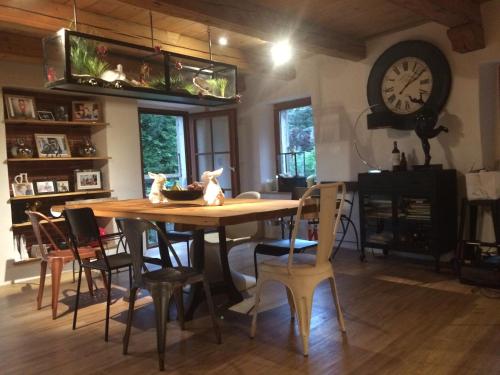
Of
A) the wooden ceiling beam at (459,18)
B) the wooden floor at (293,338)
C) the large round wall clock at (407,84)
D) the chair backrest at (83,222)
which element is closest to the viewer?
the wooden floor at (293,338)

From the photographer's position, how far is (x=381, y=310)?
2.87 m

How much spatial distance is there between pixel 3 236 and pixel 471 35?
4.70m

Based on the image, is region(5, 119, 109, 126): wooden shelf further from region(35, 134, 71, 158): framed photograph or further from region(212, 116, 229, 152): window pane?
region(212, 116, 229, 152): window pane

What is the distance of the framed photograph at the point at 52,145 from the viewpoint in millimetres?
4484

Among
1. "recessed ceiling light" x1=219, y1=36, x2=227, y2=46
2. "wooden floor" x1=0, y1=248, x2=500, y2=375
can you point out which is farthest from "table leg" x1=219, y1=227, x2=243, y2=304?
"recessed ceiling light" x1=219, y1=36, x2=227, y2=46

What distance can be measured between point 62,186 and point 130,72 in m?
2.12

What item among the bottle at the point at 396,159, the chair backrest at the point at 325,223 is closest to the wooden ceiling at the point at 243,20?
the bottle at the point at 396,159

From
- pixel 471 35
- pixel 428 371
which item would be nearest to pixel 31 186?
pixel 428 371

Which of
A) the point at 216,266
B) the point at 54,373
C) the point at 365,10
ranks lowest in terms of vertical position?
the point at 54,373

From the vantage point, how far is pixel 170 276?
→ 91.4 inches

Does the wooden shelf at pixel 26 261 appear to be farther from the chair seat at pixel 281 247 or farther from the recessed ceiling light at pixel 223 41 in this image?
the recessed ceiling light at pixel 223 41

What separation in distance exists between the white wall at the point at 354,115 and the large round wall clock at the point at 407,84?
0.09m

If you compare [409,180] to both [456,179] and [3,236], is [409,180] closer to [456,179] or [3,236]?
[456,179]

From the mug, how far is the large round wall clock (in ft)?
11.7
